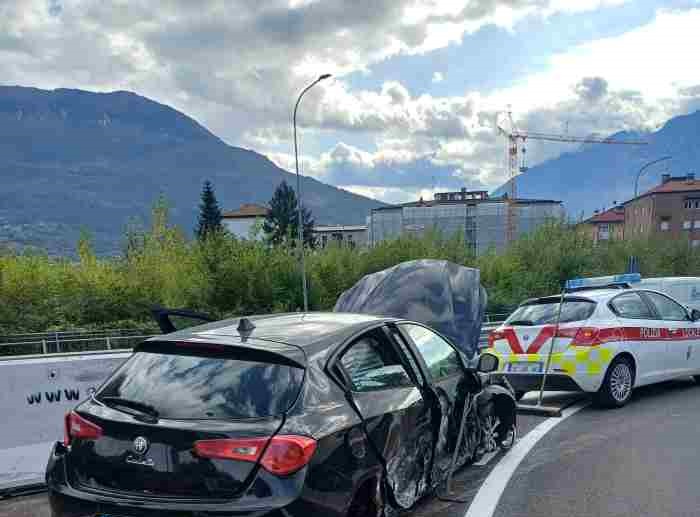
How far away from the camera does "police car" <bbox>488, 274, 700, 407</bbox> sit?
816 cm

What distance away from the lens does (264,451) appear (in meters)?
2.97

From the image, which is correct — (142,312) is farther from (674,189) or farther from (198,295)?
(674,189)

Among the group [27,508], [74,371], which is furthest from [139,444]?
[74,371]

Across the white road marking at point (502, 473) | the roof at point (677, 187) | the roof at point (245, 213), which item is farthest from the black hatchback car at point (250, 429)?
the roof at point (245, 213)

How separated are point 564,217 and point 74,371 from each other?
38202 mm

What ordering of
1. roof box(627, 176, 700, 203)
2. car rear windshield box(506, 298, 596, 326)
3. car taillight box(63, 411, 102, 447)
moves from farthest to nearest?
roof box(627, 176, 700, 203)
car rear windshield box(506, 298, 596, 326)
car taillight box(63, 411, 102, 447)

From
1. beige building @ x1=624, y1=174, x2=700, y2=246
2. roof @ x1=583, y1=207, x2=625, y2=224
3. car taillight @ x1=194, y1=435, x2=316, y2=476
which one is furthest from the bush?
roof @ x1=583, y1=207, x2=625, y2=224

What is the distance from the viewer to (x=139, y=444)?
3.11 m

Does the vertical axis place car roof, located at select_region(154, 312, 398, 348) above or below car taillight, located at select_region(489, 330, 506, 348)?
above

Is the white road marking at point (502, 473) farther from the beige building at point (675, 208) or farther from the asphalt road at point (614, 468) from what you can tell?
the beige building at point (675, 208)

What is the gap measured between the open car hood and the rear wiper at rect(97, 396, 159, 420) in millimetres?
5017

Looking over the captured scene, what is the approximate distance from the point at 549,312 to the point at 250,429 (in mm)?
6589

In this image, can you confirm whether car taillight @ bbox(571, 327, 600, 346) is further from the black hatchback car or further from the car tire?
the black hatchback car

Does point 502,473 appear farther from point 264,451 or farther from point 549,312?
point 549,312
